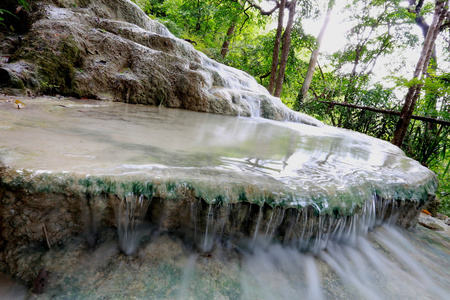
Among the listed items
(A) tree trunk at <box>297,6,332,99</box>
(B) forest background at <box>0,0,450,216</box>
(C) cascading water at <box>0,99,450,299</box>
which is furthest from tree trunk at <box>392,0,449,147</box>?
(A) tree trunk at <box>297,6,332,99</box>

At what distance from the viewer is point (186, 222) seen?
59.5 inches

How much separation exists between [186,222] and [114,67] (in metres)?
4.11

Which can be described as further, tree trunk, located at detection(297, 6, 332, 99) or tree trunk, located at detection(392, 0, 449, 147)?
tree trunk, located at detection(297, 6, 332, 99)

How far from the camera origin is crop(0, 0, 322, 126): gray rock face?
350 centimetres

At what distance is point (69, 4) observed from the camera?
4.99 meters

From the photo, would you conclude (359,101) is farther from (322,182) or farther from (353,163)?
(322,182)

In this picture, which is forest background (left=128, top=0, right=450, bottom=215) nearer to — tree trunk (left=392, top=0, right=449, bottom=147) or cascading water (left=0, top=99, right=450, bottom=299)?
tree trunk (left=392, top=0, right=449, bottom=147)

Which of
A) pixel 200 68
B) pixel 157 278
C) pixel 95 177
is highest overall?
pixel 200 68

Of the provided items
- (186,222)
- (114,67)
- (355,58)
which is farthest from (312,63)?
(186,222)

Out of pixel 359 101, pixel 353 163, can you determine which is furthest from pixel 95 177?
pixel 359 101

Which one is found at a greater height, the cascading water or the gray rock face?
the gray rock face

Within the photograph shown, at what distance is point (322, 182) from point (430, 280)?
3.91 feet

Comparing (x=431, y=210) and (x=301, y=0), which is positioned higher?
(x=301, y=0)

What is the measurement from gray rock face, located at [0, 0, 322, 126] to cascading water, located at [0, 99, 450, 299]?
2066 millimetres
